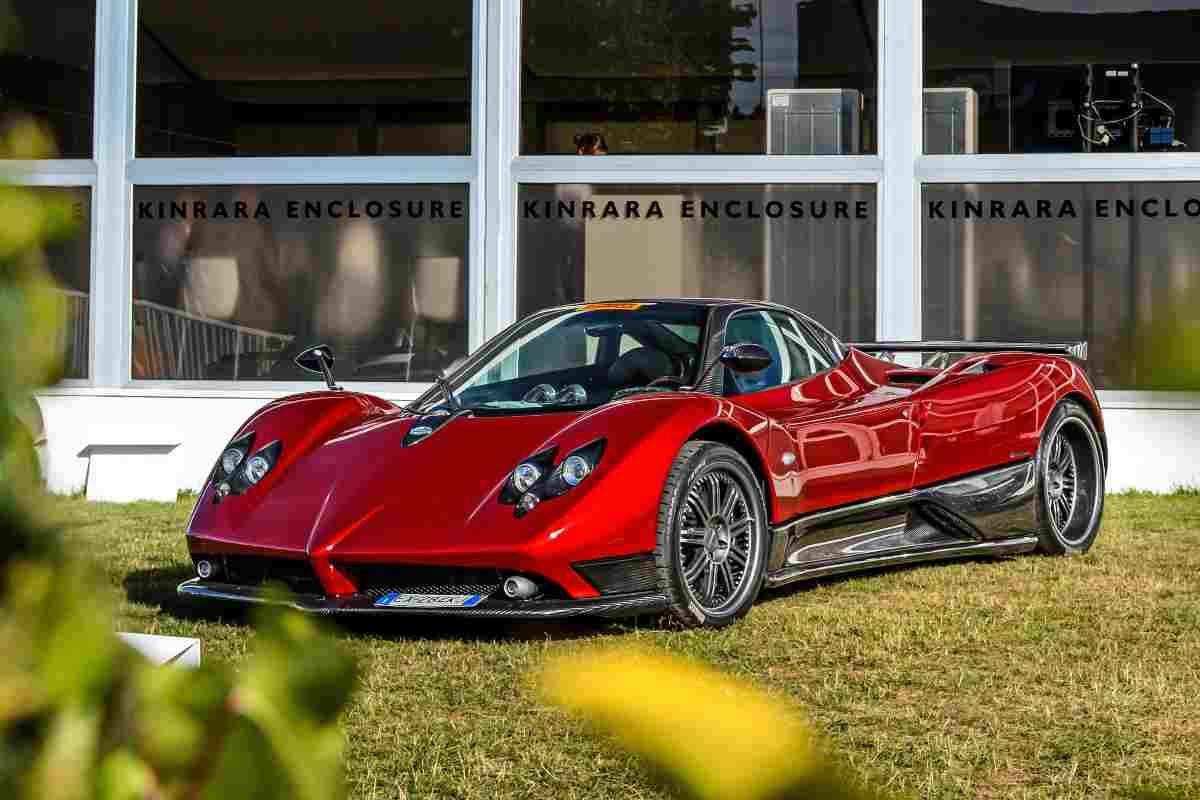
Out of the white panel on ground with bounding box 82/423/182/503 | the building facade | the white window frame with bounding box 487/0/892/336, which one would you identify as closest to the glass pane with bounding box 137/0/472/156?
the building facade

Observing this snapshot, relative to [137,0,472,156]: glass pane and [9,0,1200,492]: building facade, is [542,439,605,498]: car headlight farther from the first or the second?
[137,0,472,156]: glass pane

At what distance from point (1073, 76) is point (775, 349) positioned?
196 inches

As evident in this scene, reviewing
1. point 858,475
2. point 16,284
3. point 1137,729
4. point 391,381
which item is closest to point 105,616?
point 16,284

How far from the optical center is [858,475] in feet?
18.4

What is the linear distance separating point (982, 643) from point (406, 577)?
1.62 m

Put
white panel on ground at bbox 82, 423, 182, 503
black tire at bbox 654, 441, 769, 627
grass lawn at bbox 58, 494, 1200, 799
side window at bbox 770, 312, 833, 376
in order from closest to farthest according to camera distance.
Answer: grass lawn at bbox 58, 494, 1200, 799 < black tire at bbox 654, 441, 769, 627 < side window at bbox 770, 312, 833, 376 < white panel on ground at bbox 82, 423, 182, 503

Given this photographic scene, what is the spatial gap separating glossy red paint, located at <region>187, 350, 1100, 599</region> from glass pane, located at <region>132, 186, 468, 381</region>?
183 inches

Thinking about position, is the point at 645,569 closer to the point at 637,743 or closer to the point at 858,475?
the point at 858,475

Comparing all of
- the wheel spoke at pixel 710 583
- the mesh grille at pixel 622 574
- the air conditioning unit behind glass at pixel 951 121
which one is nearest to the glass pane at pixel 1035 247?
the air conditioning unit behind glass at pixel 951 121

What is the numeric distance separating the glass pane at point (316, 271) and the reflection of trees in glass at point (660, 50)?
Result: 1159 mm

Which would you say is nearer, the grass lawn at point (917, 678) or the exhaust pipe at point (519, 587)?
the grass lawn at point (917, 678)

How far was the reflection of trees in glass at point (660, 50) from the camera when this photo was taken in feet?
33.1

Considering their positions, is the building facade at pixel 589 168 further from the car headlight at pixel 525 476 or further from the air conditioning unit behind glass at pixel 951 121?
the car headlight at pixel 525 476

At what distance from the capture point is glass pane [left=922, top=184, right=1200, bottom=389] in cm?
993
